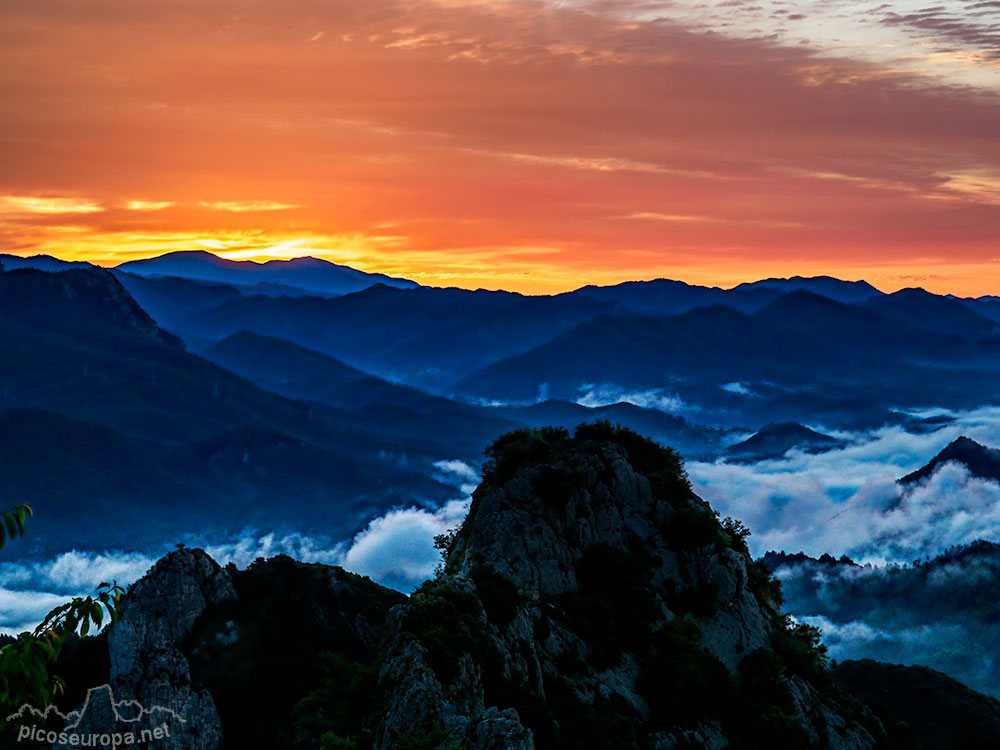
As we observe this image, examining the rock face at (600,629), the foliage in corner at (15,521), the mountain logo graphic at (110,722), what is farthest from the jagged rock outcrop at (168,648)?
the foliage in corner at (15,521)

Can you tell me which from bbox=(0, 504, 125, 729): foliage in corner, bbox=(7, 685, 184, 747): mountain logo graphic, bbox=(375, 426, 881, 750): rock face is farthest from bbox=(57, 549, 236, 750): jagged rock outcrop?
bbox=(0, 504, 125, 729): foliage in corner

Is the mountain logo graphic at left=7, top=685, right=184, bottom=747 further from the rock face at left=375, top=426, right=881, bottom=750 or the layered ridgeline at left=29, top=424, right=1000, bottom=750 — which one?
the rock face at left=375, top=426, right=881, bottom=750

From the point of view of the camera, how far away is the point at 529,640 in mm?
49625

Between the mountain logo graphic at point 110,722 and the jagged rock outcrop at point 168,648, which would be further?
the jagged rock outcrop at point 168,648

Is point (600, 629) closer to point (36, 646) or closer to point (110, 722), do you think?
point (110, 722)

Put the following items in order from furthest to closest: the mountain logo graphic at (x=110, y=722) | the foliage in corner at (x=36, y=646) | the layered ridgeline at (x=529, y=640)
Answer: the mountain logo graphic at (x=110, y=722) → the layered ridgeline at (x=529, y=640) → the foliage in corner at (x=36, y=646)

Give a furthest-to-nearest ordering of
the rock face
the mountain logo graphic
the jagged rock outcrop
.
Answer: the jagged rock outcrop
the mountain logo graphic
the rock face

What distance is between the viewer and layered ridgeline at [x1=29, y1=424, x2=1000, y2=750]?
147 feet

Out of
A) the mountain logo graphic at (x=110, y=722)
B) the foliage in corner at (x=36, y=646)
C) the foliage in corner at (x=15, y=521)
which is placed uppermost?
the foliage in corner at (x=15, y=521)

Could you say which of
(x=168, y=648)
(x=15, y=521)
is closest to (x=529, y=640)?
(x=168, y=648)

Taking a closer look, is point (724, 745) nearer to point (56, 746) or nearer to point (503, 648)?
point (503, 648)

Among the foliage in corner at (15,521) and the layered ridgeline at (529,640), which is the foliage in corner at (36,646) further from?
the layered ridgeline at (529,640)

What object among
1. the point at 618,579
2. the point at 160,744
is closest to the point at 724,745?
the point at 618,579

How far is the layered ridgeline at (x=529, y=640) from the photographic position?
44.8m
